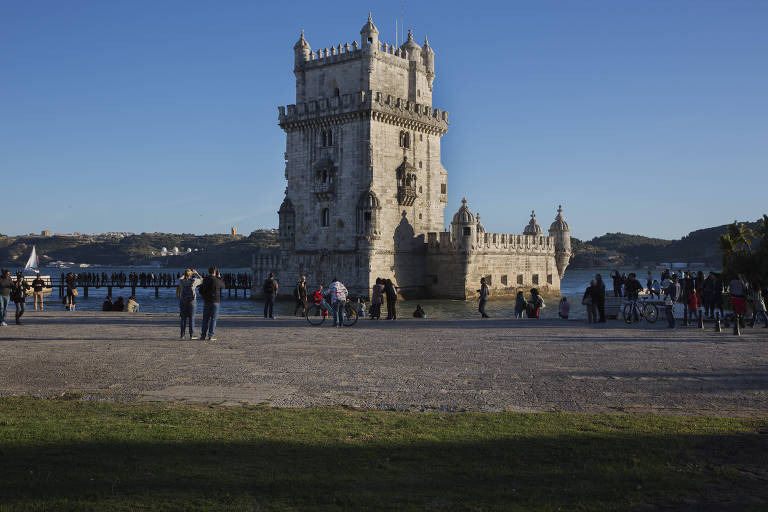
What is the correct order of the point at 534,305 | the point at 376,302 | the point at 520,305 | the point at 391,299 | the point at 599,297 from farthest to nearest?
the point at 520,305 → the point at 534,305 → the point at 376,302 → the point at 391,299 → the point at 599,297

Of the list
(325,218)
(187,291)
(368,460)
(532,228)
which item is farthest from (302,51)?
(368,460)

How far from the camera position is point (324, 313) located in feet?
77.9

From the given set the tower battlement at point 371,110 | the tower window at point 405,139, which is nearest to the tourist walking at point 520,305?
the tower battlement at point 371,110

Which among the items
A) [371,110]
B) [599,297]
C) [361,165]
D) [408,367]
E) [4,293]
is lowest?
[408,367]

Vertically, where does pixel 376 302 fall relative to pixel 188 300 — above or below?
below

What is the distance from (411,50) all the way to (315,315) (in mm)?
40606

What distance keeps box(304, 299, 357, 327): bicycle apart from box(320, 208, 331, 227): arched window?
32.7 meters

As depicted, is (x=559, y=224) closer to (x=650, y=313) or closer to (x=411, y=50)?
(x=411, y=50)

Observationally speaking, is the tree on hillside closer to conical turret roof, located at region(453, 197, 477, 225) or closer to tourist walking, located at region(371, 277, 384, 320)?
conical turret roof, located at region(453, 197, 477, 225)

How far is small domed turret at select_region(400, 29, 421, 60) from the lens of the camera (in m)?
59.0

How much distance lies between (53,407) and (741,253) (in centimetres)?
5209

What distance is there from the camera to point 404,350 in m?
16.2

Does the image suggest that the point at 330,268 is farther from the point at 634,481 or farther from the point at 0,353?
the point at 634,481

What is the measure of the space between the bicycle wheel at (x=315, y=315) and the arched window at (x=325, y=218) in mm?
32711
